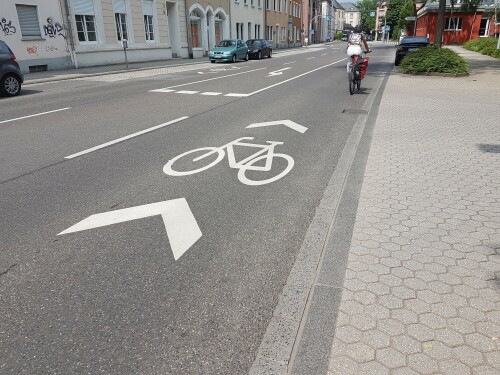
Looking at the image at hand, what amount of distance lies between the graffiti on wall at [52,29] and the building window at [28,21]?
39 cm

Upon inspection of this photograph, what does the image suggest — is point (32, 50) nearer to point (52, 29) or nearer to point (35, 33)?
point (35, 33)

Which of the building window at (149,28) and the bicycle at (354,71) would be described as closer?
the bicycle at (354,71)

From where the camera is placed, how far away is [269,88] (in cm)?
1426

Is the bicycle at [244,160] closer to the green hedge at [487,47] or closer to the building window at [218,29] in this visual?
the green hedge at [487,47]

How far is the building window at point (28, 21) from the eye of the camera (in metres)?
20.0

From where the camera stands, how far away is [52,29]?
21.4 m

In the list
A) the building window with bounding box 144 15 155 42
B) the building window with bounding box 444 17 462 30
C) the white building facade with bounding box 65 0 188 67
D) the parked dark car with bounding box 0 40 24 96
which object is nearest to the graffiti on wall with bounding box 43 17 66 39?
the white building facade with bounding box 65 0 188 67

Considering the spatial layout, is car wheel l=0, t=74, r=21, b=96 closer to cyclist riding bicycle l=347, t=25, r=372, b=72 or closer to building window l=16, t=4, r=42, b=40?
building window l=16, t=4, r=42, b=40

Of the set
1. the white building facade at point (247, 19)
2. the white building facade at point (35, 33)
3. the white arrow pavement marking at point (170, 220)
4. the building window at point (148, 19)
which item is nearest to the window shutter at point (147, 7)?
the building window at point (148, 19)

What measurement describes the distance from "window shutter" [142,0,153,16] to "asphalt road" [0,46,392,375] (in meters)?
22.8

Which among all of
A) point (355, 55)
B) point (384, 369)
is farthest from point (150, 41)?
point (384, 369)

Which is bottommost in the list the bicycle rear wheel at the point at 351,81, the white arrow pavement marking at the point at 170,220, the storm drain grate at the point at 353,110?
the white arrow pavement marking at the point at 170,220

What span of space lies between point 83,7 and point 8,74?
12.2m

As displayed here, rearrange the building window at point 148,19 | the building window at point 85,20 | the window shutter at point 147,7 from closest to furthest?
1. the building window at point 85,20
2. the window shutter at point 147,7
3. the building window at point 148,19
